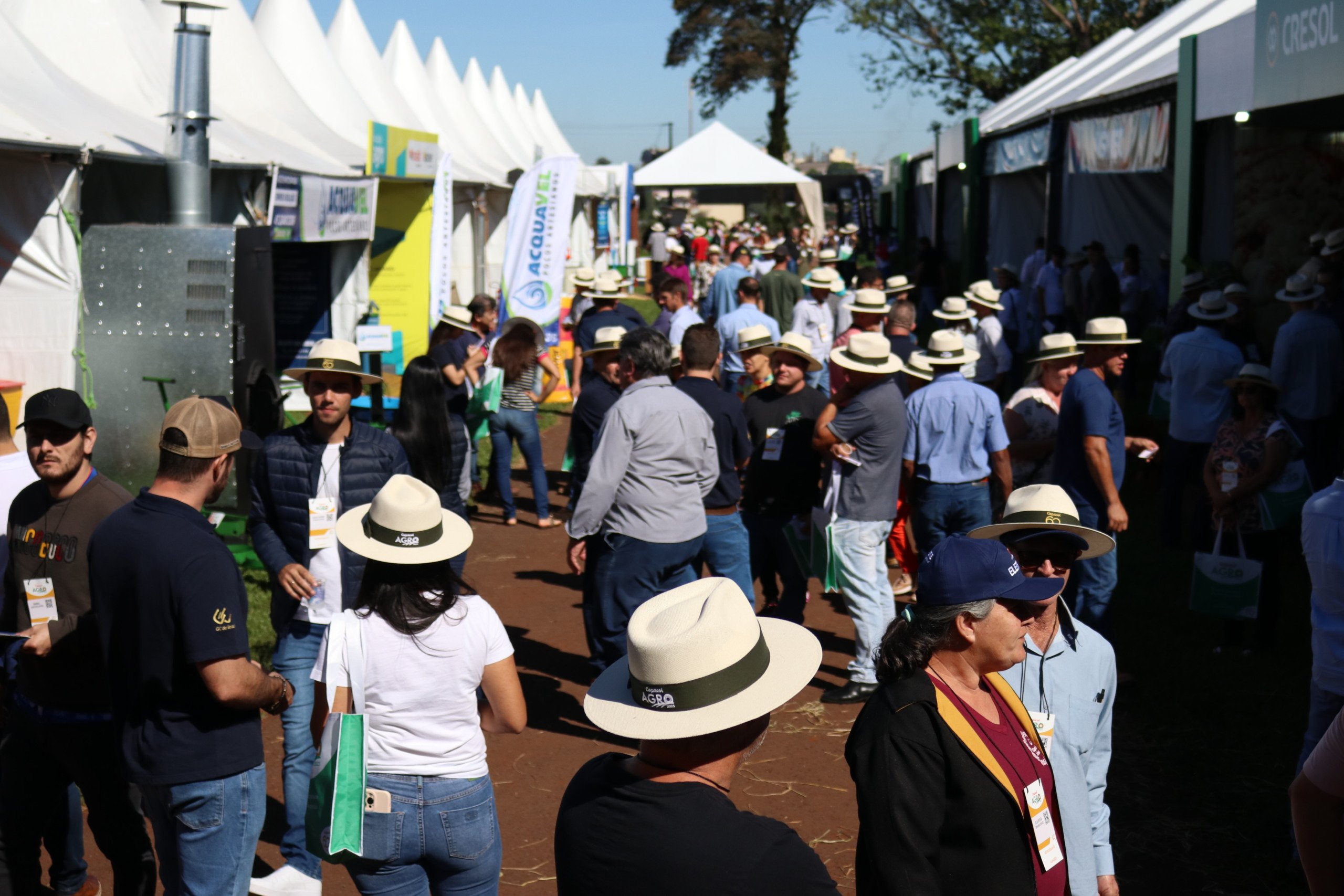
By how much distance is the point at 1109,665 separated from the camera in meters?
3.24

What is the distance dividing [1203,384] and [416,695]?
673 centimetres

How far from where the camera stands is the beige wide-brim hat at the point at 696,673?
2.09 meters

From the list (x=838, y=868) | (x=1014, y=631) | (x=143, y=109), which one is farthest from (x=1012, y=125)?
(x=1014, y=631)

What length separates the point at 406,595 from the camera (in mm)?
3154

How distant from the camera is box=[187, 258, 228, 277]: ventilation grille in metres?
A: 8.20

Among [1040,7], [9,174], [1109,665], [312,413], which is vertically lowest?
[1109,665]

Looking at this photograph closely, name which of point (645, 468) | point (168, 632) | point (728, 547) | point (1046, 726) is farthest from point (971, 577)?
point (728, 547)

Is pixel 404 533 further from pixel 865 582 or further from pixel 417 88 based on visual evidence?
pixel 417 88

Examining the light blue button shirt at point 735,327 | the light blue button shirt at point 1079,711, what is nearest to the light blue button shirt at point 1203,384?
the light blue button shirt at point 735,327

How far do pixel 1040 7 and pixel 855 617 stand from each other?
103 feet

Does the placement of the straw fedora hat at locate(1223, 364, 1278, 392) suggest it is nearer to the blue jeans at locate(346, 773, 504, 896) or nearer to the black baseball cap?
the blue jeans at locate(346, 773, 504, 896)

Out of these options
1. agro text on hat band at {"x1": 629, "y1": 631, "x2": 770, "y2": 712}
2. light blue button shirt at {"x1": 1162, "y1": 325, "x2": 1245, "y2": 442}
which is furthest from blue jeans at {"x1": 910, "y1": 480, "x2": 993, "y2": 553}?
agro text on hat band at {"x1": 629, "y1": 631, "x2": 770, "y2": 712}

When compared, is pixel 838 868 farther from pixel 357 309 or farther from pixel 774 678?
pixel 357 309

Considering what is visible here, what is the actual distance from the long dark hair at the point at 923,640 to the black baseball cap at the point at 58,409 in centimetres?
251
